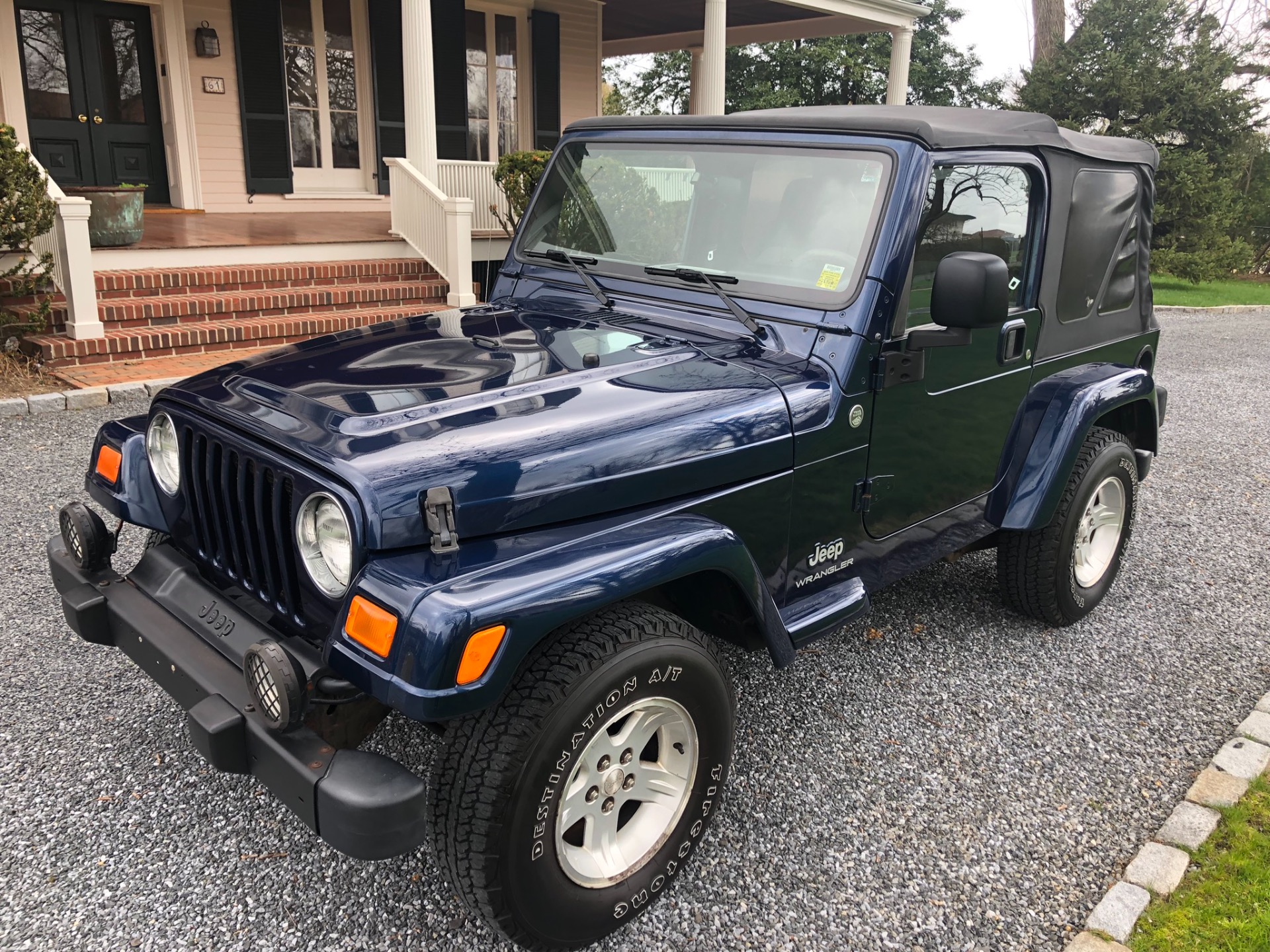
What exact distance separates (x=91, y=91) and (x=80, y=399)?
222 inches

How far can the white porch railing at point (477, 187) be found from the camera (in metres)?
10.3

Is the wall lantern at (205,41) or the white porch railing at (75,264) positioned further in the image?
the wall lantern at (205,41)

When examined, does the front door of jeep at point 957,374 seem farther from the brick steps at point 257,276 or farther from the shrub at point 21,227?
the brick steps at point 257,276

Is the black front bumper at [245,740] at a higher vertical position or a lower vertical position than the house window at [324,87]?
lower

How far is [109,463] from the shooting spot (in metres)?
2.88

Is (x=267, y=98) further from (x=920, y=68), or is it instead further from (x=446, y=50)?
(x=920, y=68)

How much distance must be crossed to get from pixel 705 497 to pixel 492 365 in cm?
71

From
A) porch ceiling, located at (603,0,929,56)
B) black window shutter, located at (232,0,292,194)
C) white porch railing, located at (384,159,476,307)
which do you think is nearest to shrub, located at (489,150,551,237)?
white porch railing, located at (384,159,476,307)

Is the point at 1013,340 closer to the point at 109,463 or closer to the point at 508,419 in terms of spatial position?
the point at 508,419

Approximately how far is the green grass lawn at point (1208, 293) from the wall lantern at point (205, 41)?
524 inches

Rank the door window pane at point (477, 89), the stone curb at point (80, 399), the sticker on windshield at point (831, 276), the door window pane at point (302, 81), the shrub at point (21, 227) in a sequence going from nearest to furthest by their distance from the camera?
the sticker on windshield at point (831, 276) → the stone curb at point (80, 399) → the shrub at point (21, 227) → the door window pane at point (302, 81) → the door window pane at point (477, 89)

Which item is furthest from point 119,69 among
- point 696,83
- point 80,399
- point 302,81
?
point 696,83

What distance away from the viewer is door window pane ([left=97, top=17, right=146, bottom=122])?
34.5 feet

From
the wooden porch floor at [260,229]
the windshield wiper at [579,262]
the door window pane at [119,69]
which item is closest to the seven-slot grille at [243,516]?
the windshield wiper at [579,262]
